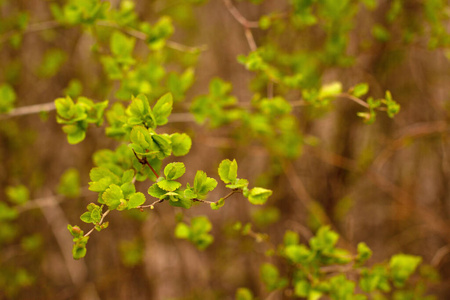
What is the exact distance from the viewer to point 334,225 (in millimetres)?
1533

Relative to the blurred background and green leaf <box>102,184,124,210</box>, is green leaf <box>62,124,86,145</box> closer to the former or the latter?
green leaf <box>102,184,124,210</box>

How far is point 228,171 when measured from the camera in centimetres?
53

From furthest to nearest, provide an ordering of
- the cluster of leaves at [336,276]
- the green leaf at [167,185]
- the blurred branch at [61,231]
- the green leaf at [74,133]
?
the blurred branch at [61,231] → the cluster of leaves at [336,276] → the green leaf at [74,133] → the green leaf at [167,185]

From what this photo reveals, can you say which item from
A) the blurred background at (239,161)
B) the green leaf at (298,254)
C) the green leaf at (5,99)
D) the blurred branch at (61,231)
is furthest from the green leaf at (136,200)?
the blurred branch at (61,231)

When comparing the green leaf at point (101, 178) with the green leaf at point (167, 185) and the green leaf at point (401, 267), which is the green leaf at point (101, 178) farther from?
the green leaf at point (401, 267)

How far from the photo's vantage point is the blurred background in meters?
1.37

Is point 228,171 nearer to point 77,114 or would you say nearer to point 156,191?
point 156,191

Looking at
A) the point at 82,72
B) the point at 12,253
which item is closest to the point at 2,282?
the point at 12,253

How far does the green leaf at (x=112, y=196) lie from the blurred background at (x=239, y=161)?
0.75m

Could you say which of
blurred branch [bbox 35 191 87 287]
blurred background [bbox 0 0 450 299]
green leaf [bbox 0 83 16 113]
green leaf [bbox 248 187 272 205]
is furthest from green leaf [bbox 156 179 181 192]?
blurred branch [bbox 35 191 87 287]

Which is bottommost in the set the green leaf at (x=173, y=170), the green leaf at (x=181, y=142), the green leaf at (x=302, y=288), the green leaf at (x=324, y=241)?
the green leaf at (x=302, y=288)

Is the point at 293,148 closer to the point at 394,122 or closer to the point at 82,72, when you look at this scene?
the point at 394,122

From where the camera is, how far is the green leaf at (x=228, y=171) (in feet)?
1.69

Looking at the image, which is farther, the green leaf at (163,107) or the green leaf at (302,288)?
the green leaf at (302,288)
